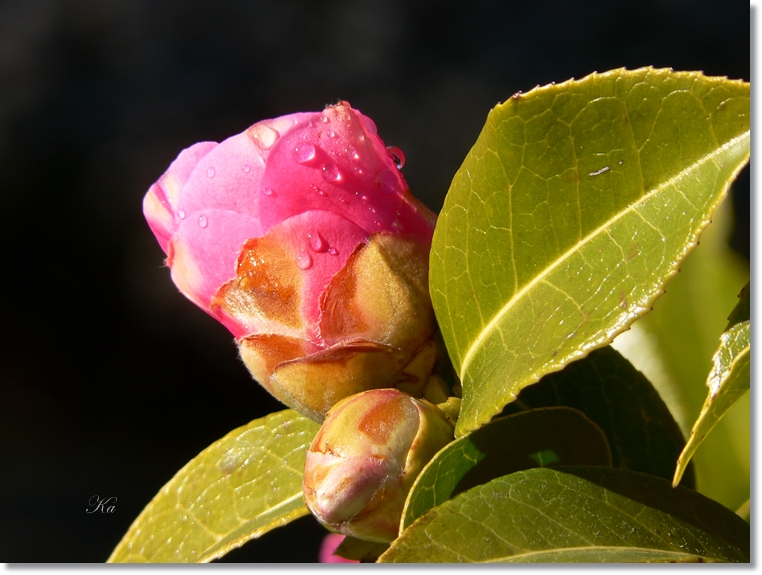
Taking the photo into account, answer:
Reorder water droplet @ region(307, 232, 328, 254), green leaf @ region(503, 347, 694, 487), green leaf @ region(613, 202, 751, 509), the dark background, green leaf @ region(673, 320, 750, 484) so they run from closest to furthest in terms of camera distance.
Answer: green leaf @ region(673, 320, 750, 484) → water droplet @ region(307, 232, 328, 254) → green leaf @ region(503, 347, 694, 487) → green leaf @ region(613, 202, 751, 509) → the dark background

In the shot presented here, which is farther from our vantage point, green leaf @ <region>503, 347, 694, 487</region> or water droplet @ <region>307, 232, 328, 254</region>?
green leaf @ <region>503, 347, 694, 487</region>

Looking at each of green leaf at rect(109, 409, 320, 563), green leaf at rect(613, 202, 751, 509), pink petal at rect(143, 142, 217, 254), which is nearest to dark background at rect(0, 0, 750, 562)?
green leaf at rect(613, 202, 751, 509)

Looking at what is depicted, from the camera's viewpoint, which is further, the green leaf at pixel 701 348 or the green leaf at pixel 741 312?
the green leaf at pixel 701 348

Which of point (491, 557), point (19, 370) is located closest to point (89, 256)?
point (19, 370)

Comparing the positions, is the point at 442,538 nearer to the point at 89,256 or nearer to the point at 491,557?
the point at 491,557

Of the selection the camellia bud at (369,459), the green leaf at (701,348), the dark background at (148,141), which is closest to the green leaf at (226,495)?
the camellia bud at (369,459)

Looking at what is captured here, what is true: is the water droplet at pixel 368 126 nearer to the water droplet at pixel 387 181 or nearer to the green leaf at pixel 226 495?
the water droplet at pixel 387 181

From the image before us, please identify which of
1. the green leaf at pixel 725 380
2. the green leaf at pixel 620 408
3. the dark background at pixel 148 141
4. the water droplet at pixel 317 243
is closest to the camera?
the green leaf at pixel 725 380

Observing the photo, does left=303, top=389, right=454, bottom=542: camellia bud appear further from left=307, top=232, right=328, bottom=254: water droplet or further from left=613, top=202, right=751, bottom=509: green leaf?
left=613, top=202, right=751, bottom=509: green leaf
